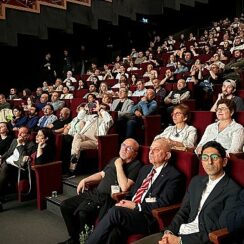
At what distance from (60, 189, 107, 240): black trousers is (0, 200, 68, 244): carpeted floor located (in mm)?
70

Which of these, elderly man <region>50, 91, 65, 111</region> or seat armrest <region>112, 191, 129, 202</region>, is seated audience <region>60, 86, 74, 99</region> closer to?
elderly man <region>50, 91, 65, 111</region>

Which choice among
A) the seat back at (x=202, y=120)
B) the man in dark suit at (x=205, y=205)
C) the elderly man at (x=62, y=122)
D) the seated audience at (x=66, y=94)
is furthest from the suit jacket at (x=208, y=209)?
the seated audience at (x=66, y=94)

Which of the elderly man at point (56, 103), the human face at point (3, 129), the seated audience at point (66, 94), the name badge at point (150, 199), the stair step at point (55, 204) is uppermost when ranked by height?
the seated audience at point (66, 94)

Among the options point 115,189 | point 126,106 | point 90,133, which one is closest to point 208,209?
point 115,189

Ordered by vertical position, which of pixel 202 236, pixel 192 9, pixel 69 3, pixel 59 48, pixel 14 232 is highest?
pixel 192 9

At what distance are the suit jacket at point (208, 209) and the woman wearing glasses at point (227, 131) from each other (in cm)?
26

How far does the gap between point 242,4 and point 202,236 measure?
4.84 metres

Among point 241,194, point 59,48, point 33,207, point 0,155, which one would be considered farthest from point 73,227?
point 59,48

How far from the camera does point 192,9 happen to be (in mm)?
4953

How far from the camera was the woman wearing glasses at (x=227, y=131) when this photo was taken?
3.35ft

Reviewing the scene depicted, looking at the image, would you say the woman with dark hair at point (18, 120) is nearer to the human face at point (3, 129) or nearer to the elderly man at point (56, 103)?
the elderly man at point (56, 103)

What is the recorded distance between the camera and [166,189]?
0.88 m

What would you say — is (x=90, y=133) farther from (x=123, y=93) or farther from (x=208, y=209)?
(x=208, y=209)

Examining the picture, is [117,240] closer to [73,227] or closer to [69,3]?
[73,227]
